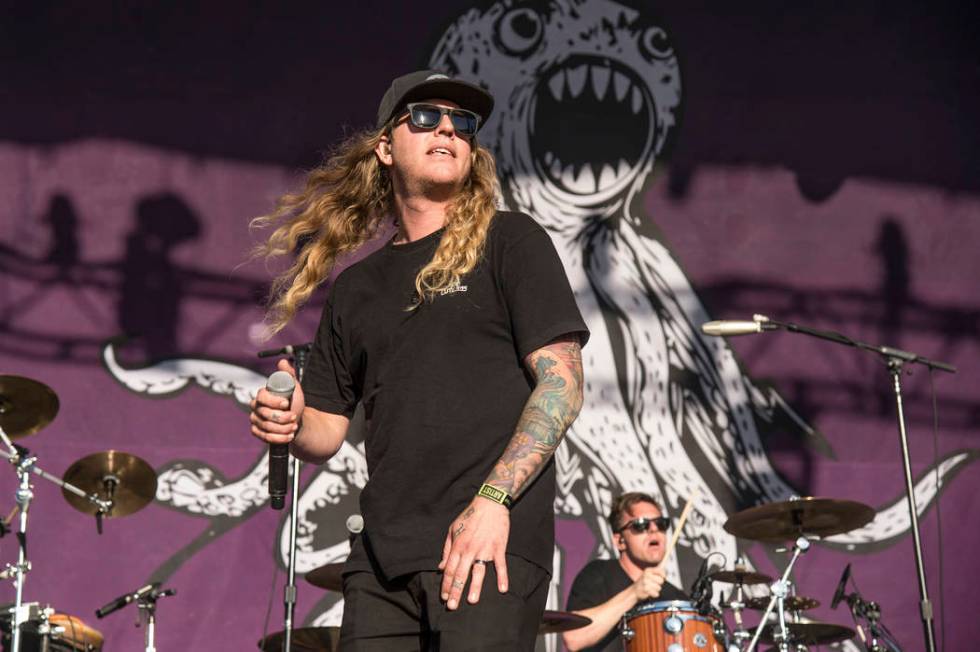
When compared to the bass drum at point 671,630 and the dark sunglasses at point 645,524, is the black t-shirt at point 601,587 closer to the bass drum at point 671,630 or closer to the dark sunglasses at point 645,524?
the dark sunglasses at point 645,524

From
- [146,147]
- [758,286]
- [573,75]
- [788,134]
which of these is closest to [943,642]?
[758,286]

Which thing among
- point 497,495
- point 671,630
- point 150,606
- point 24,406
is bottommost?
point 497,495

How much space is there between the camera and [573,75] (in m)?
8.48

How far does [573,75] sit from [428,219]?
5.76m

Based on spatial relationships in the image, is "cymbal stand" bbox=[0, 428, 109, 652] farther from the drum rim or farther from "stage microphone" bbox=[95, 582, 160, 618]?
the drum rim

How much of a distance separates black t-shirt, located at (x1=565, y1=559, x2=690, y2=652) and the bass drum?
411mm

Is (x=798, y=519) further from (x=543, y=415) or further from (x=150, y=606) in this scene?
(x=543, y=415)

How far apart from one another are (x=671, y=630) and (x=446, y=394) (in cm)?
367

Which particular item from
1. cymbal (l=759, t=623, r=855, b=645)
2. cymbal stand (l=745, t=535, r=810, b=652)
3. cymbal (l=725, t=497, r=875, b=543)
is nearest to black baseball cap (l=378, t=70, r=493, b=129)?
cymbal stand (l=745, t=535, r=810, b=652)

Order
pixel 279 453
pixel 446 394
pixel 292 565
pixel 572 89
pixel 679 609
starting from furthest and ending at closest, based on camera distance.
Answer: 1. pixel 572 89
2. pixel 679 609
3. pixel 292 565
4. pixel 446 394
5. pixel 279 453

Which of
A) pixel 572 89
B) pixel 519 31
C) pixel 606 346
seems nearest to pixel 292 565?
pixel 606 346

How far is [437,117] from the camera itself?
9.80ft

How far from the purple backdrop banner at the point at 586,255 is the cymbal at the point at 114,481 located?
61 cm

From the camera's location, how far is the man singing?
7.79ft
